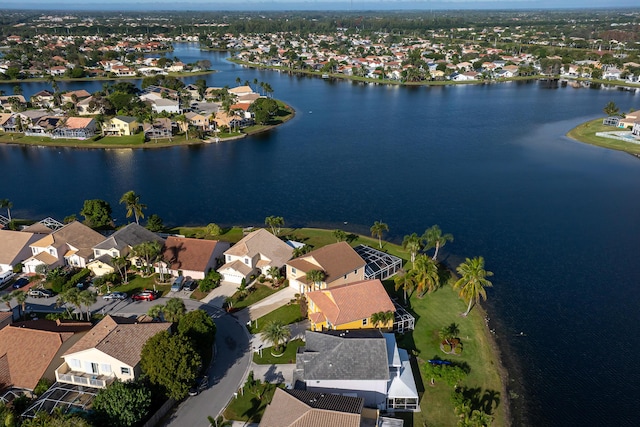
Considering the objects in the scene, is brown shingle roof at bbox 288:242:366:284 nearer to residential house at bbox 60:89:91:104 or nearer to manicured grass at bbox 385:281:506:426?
manicured grass at bbox 385:281:506:426

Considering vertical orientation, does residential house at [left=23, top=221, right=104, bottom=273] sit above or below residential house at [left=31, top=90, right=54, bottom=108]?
below

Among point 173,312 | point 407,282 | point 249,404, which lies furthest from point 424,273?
point 173,312

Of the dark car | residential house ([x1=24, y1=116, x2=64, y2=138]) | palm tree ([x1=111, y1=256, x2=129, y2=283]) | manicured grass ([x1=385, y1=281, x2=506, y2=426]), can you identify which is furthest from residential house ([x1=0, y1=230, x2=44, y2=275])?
residential house ([x1=24, y1=116, x2=64, y2=138])

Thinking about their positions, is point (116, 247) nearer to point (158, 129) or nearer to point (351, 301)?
point (351, 301)

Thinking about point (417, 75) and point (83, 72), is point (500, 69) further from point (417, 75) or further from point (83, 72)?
point (83, 72)

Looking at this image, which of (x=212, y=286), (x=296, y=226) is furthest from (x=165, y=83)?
(x=212, y=286)
